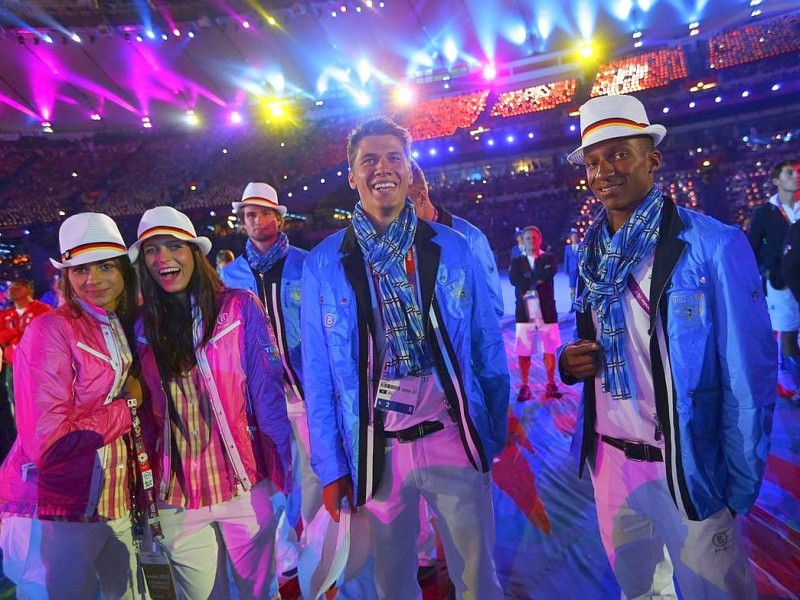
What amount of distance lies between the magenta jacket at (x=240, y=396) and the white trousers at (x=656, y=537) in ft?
4.65

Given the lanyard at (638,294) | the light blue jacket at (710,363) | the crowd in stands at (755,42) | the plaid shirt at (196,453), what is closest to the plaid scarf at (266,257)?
the plaid shirt at (196,453)

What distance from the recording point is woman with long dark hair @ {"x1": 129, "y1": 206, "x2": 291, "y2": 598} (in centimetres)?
199

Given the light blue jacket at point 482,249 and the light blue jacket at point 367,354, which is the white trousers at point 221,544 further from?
the light blue jacket at point 482,249

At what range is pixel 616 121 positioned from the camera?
1709 mm

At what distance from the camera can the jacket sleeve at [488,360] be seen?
1983 millimetres

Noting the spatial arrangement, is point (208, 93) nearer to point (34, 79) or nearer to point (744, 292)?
point (34, 79)

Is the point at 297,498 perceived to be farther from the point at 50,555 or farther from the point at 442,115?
the point at 442,115

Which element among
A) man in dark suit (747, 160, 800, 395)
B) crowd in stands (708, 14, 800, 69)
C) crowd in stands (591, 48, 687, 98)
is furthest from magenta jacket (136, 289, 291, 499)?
crowd in stands (708, 14, 800, 69)

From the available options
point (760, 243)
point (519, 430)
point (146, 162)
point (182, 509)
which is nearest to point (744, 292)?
point (182, 509)

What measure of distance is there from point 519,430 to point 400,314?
346 centimetres

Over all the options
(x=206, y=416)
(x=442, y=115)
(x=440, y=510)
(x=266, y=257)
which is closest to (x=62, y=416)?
(x=206, y=416)

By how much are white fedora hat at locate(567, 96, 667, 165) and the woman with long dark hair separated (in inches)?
65.2

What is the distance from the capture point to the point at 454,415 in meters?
1.92

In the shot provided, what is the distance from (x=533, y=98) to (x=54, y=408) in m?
25.7
